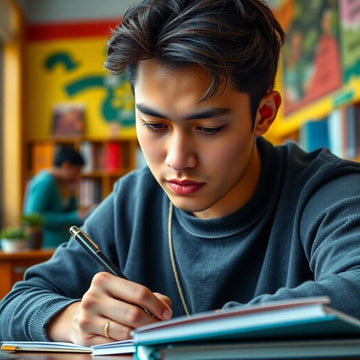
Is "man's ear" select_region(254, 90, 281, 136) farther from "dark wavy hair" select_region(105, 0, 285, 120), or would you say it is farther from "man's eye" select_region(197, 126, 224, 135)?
"man's eye" select_region(197, 126, 224, 135)

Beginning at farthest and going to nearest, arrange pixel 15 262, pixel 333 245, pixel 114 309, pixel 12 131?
pixel 12 131, pixel 15 262, pixel 333 245, pixel 114 309

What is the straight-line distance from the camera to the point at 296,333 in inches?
24.8

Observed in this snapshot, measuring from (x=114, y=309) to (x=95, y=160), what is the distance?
5.84 meters

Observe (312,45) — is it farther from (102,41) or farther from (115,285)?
(115,285)

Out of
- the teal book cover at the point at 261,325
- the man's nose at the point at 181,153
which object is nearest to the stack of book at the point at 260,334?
the teal book cover at the point at 261,325

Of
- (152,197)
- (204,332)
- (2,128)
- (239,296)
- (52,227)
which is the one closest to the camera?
(204,332)

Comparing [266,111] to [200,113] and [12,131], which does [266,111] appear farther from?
[12,131]

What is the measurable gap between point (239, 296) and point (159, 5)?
23.1 inches

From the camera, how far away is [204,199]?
1.10m

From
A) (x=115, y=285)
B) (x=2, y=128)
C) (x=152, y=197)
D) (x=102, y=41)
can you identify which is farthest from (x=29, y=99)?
(x=115, y=285)

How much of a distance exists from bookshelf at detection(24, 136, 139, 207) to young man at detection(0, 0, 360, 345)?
5.24m

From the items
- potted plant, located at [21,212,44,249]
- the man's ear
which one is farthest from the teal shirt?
the man's ear

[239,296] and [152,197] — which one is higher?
[152,197]

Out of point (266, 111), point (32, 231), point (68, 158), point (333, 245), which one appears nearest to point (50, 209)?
point (68, 158)
